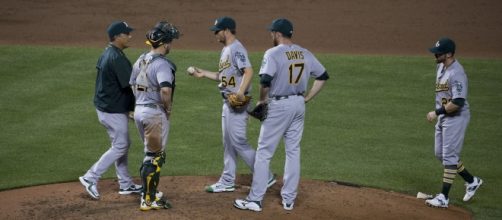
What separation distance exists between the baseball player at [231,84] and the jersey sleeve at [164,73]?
1.66 feet

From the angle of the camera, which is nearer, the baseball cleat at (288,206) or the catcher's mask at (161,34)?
the catcher's mask at (161,34)

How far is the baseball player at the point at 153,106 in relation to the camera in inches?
304

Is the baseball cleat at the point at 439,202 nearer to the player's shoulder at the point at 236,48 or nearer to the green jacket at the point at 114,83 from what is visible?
the player's shoulder at the point at 236,48

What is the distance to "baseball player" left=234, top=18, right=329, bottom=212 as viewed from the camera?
7.83m

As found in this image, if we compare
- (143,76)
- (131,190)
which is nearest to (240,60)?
(143,76)

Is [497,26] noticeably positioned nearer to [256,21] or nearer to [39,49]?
[256,21]

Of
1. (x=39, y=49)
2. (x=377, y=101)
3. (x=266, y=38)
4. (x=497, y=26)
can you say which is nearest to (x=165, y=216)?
(x=377, y=101)

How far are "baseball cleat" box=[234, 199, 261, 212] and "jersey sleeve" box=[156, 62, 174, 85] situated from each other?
1.43 metres

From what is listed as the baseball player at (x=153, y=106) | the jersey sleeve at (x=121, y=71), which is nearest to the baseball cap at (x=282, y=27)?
the baseball player at (x=153, y=106)

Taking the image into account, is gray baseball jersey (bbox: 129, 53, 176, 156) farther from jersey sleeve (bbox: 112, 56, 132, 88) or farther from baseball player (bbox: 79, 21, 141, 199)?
baseball player (bbox: 79, 21, 141, 199)

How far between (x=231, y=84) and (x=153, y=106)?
1.00m

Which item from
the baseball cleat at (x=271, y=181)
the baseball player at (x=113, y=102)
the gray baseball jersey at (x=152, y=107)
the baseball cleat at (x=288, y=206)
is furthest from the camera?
the baseball cleat at (x=271, y=181)

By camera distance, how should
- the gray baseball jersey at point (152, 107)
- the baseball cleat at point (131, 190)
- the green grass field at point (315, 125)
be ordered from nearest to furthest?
1. the gray baseball jersey at point (152, 107)
2. the baseball cleat at point (131, 190)
3. the green grass field at point (315, 125)

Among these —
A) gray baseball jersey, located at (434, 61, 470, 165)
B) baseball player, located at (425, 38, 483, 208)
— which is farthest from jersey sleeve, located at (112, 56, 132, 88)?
gray baseball jersey, located at (434, 61, 470, 165)
